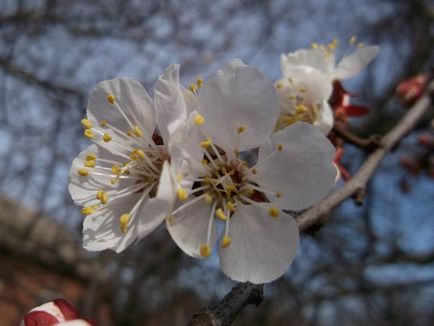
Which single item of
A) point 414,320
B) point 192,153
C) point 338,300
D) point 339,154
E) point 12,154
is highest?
point 192,153

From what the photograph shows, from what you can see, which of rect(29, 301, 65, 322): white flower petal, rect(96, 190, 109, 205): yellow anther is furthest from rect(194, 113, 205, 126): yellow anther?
rect(29, 301, 65, 322): white flower petal

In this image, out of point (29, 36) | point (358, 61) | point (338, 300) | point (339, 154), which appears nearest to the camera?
point (339, 154)

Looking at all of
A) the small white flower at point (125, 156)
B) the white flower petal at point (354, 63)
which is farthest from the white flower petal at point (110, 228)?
the white flower petal at point (354, 63)

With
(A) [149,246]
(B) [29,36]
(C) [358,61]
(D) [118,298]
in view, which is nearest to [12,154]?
(B) [29,36]

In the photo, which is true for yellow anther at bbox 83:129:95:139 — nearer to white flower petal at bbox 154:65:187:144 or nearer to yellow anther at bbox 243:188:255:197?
white flower petal at bbox 154:65:187:144

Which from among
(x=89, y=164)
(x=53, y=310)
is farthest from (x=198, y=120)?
(x=53, y=310)

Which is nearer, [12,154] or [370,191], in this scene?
[370,191]

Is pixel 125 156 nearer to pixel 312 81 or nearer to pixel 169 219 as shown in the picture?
pixel 169 219

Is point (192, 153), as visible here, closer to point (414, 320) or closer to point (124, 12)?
point (124, 12)

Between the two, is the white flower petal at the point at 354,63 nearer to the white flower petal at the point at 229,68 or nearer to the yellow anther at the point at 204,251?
the white flower petal at the point at 229,68
